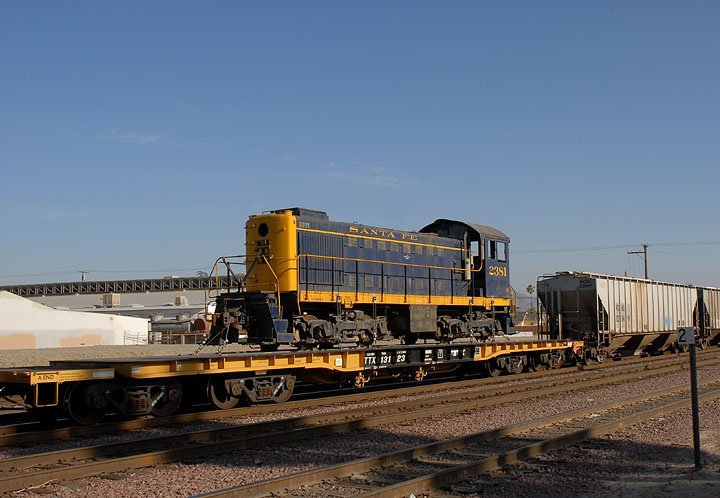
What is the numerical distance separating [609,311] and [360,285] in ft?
37.5

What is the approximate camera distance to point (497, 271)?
65.3ft

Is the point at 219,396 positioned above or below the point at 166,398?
below

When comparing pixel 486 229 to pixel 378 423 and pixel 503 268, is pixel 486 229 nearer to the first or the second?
pixel 503 268

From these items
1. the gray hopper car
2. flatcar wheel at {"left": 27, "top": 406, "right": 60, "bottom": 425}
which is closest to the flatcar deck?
flatcar wheel at {"left": 27, "top": 406, "right": 60, "bottom": 425}

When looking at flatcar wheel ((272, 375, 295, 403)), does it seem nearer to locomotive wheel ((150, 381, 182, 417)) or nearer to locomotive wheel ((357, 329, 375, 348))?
locomotive wheel ((150, 381, 182, 417))

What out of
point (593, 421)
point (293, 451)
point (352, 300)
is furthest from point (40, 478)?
point (352, 300)

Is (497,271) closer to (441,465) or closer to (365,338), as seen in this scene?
(365,338)

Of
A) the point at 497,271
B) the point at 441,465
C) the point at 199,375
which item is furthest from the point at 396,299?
the point at 441,465

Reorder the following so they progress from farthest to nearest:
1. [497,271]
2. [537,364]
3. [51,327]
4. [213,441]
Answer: [51,327] < [537,364] < [497,271] < [213,441]

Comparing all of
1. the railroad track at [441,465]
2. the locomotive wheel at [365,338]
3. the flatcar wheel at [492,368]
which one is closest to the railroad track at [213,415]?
the flatcar wheel at [492,368]

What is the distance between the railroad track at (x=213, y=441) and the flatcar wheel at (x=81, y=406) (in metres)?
2.11

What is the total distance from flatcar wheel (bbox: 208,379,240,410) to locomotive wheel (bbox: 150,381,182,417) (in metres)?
0.69

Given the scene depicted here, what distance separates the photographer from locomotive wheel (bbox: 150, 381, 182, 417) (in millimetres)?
11266

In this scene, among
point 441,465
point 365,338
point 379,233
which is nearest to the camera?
point 441,465
